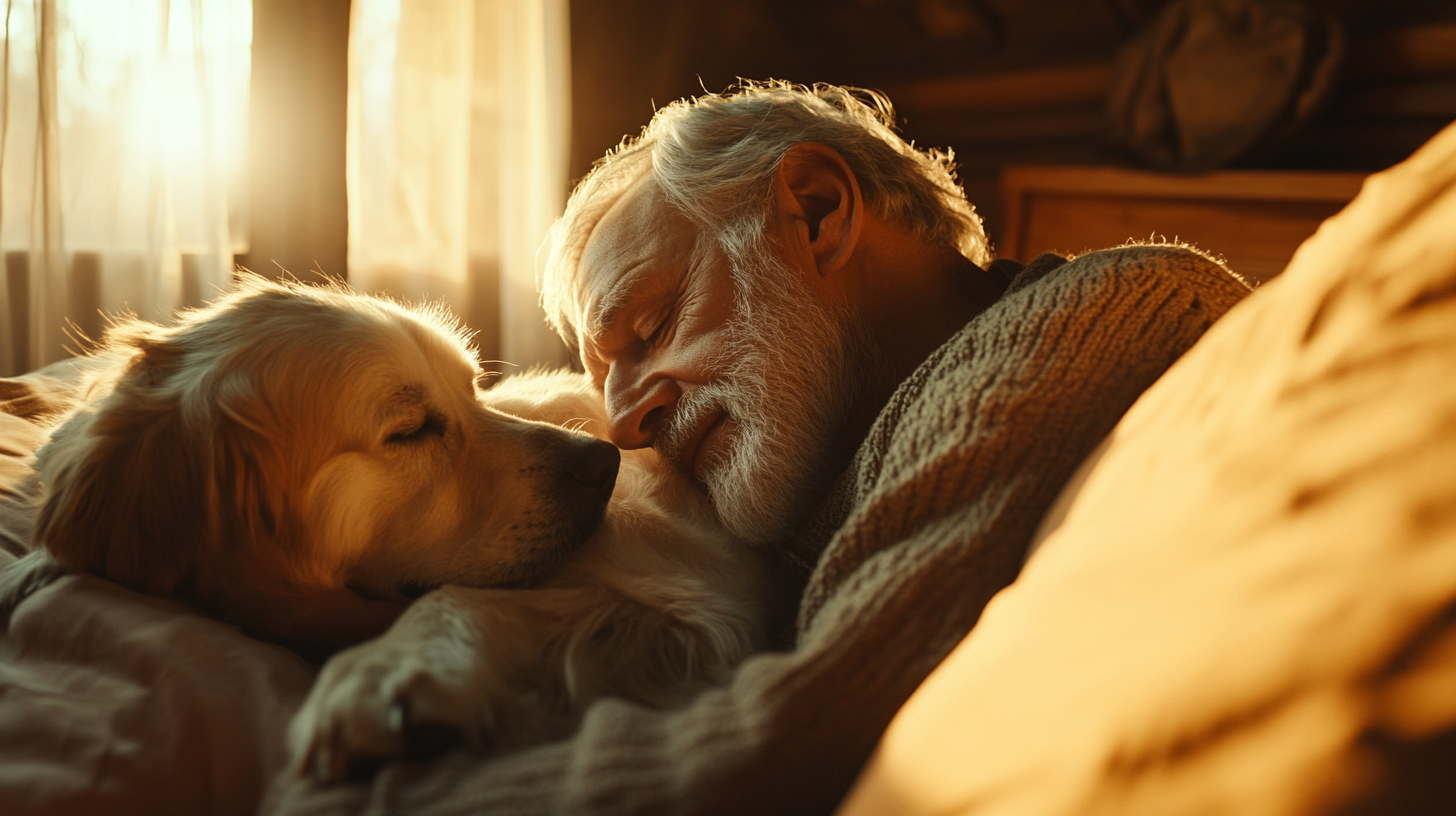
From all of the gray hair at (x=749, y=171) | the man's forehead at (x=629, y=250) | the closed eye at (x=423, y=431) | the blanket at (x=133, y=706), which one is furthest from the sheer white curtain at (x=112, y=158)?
the blanket at (x=133, y=706)

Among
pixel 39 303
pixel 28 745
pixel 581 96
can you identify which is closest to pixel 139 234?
pixel 39 303

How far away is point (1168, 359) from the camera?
0.74 meters

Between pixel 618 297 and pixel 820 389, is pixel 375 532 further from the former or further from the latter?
pixel 820 389

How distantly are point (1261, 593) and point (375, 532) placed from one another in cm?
96

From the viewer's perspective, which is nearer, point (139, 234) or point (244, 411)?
point (244, 411)

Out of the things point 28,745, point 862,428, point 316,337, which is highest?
point 316,337

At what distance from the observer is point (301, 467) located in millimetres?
946

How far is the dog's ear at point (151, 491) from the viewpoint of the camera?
32.4 inches

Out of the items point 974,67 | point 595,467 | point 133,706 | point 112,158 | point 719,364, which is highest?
point 974,67

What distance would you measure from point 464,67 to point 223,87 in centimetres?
87

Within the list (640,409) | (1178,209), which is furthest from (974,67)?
(640,409)

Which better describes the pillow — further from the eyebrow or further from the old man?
the eyebrow

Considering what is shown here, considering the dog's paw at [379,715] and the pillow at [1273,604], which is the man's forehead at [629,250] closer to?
the dog's paw at [379,715]

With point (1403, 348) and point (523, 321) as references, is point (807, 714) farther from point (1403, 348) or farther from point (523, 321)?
point (523, 321)
